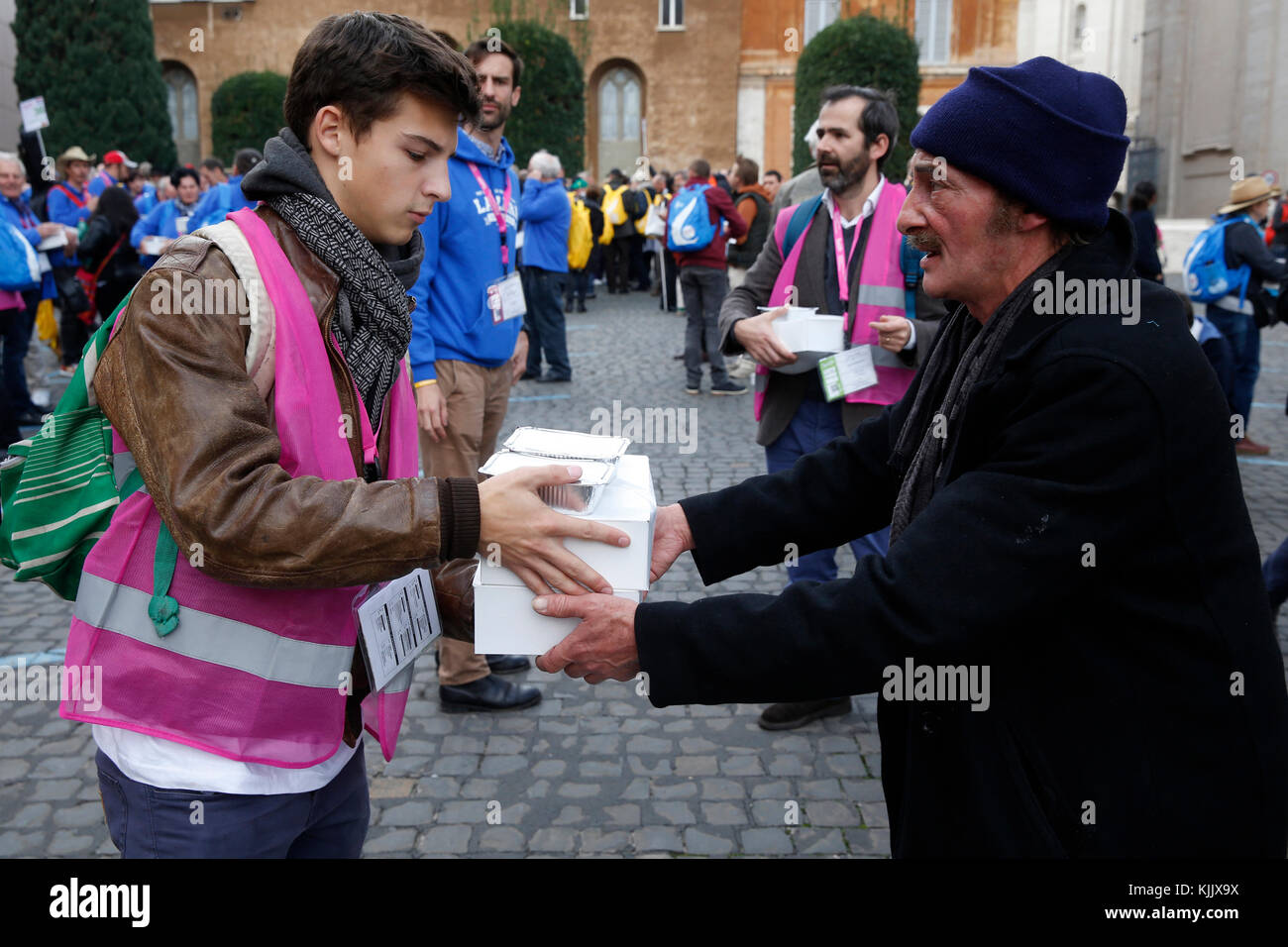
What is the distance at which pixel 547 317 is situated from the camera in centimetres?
1110

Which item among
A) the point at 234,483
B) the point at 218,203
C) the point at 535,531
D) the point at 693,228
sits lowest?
the point at 535,531

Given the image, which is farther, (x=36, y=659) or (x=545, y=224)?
(x=545, y=224)

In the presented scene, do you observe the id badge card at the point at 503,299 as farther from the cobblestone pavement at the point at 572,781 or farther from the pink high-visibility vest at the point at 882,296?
the cobblestone pavement at the point at 572,781

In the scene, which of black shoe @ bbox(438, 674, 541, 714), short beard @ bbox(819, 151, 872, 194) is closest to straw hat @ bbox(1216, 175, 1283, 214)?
short beard @ bbox(819, 151, 872, 194)

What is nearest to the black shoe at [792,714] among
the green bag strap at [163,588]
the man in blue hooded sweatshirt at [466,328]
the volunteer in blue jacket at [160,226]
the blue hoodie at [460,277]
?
the man in blue hooded sweatshirt at [466,328]

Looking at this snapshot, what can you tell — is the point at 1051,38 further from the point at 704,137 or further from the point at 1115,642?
the point at 1115,642

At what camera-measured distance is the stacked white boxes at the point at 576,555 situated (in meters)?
1.82

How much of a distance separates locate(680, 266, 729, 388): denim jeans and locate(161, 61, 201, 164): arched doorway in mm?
29618

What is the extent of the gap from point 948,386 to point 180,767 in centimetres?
146

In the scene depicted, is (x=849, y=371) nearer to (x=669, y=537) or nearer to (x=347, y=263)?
(x=669, y=537)

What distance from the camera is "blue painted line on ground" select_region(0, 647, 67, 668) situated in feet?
15.6

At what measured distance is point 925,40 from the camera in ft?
111

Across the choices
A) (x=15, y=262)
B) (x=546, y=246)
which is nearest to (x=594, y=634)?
(x=15, y=262)

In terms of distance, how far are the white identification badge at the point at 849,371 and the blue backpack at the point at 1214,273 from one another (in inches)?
225
